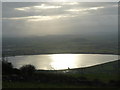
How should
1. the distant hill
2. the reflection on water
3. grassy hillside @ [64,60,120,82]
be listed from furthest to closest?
the reflection on water → the distant hill → grassy hillside @ [64,60,120,82]

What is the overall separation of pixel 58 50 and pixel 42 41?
4.41 meters

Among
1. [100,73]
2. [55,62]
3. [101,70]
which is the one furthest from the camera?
[55,62]

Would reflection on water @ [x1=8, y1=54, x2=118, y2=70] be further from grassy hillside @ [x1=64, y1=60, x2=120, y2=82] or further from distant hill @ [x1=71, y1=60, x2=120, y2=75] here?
grassy hillside @ [x1=64, y1=60, x2=120, y2=82]

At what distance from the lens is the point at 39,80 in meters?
6.43

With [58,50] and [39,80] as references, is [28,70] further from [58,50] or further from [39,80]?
[58,50]

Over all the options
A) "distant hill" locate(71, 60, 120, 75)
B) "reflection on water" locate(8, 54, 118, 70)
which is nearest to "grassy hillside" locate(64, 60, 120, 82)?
"distant hill" locate(71, 60, 120, 75)

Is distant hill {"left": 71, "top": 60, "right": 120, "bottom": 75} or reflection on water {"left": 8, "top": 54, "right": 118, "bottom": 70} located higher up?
reflection on water {"left": 8, "top": 54, "right": 118, "bottom": 70}

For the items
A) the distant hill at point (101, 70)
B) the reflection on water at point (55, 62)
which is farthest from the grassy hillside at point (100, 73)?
the reflection on water at point (55, 62)

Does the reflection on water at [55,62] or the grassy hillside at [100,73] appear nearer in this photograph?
the grassy hillside at [100,73]

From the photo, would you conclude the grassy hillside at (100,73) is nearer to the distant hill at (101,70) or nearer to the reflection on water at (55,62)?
the distant hill at (101,70)

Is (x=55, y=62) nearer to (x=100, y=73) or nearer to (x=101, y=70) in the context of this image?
(x=101, y=70)

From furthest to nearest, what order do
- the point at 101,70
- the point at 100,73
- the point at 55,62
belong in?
the point at 55,62, the point at 101,70, the point at 100,73

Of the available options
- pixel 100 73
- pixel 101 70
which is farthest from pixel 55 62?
pixel 100 73

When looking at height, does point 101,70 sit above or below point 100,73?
above
